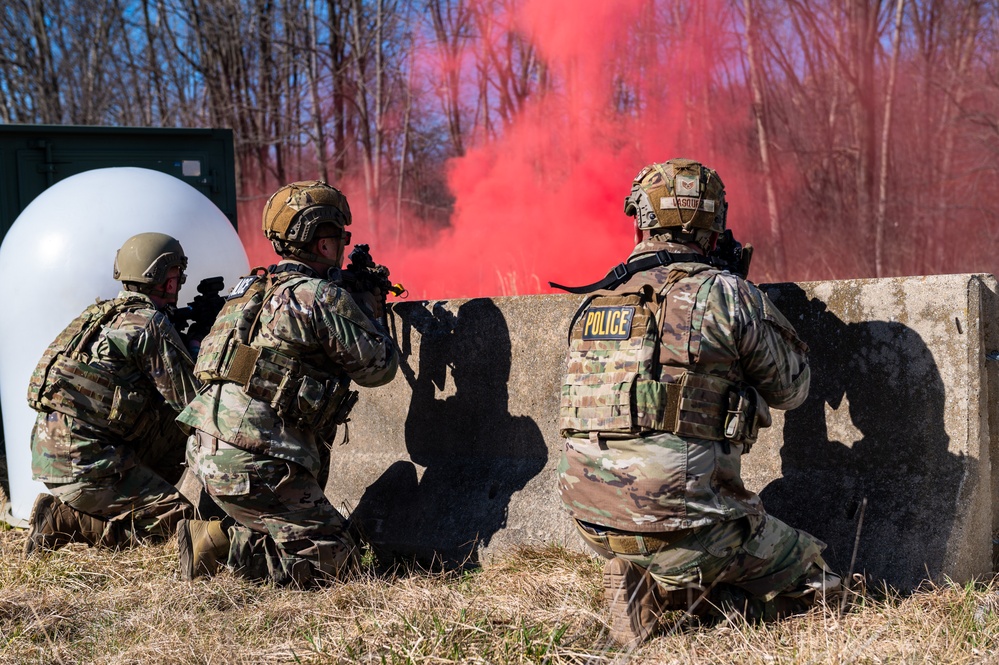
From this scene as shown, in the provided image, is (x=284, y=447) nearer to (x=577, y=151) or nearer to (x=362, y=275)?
(x=362, y=275)

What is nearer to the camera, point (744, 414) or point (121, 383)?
point (744, 414)

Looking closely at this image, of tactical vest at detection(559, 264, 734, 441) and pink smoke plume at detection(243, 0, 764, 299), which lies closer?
tactical vest at detection(559, 264, 734, 441)

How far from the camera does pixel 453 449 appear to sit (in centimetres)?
512

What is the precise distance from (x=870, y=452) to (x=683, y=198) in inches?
48.9

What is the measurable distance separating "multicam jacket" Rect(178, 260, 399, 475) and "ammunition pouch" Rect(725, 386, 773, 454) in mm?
1740

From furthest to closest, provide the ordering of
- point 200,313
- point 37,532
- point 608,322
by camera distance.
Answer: point 200,313 < point 37,532 < point 608,322

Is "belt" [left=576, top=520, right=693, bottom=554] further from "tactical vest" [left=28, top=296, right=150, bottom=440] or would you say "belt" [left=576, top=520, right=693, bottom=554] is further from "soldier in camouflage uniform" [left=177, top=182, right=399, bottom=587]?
"tactical vest" [left=28, top=296, right=150, bottom=440]

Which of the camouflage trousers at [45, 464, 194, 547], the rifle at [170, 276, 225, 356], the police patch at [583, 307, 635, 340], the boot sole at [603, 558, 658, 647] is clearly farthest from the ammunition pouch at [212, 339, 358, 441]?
→ the boot sole at [603, 558, 658, 647]

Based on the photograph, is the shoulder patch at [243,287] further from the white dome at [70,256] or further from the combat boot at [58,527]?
the combat boot at [58,527]

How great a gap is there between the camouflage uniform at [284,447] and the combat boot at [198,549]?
0.07 meters

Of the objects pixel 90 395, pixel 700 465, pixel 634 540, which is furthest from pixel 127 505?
pixel 700 465

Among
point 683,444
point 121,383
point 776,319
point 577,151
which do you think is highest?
point 577,151

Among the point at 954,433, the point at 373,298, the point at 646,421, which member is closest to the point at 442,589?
the point at 646,421

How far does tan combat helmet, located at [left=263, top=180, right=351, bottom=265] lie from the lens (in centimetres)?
461
